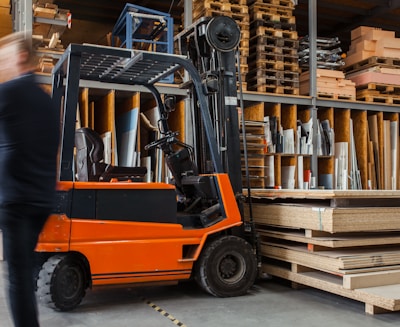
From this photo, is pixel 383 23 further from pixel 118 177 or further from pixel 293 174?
pixel 118 177

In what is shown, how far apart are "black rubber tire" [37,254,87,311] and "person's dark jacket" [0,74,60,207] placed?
188cm

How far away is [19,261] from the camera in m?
2.63

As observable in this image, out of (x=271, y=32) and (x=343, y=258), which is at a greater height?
(x=271, y=32)

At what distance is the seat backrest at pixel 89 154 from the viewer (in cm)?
499

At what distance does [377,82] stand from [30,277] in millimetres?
8433

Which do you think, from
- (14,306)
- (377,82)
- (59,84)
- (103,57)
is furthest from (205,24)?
(377,82)

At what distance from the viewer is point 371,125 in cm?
1001

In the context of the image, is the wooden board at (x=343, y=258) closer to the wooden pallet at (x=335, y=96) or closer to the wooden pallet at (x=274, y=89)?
the wooden pallet at (x=274, y=89)

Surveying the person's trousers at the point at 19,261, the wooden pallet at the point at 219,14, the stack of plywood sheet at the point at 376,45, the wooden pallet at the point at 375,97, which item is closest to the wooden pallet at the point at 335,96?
the wooden pallet at the point at 375,97

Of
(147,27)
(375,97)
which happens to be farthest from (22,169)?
(375,97)

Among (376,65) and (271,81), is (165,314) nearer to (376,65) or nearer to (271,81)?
(271,81)

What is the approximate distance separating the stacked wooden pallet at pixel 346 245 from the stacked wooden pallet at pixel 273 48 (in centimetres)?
356

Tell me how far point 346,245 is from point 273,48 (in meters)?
4.90

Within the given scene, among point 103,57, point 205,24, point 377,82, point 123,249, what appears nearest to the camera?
point 123,249
